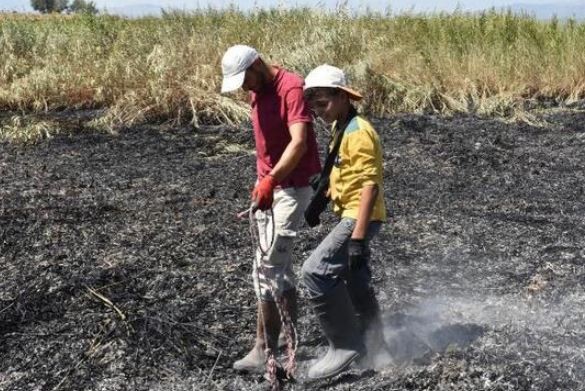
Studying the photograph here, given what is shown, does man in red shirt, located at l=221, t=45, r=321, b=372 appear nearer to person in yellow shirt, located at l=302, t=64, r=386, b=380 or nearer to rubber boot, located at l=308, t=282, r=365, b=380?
person in yellow shirt, located at l=302, t=64, r=386, b=380

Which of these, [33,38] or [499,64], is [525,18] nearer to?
[499,64]

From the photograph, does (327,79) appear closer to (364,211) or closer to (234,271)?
(364,211)

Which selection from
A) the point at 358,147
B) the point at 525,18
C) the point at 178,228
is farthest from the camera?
the point at 525,18

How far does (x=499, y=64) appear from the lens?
11.8m

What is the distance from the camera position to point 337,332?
3629 mm

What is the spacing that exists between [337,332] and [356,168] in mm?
744

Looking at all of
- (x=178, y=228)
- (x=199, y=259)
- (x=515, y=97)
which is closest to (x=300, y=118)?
(x=199, y=259)

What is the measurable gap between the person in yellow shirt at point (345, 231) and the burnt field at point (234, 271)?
0.20m

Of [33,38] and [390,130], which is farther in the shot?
[33,38]

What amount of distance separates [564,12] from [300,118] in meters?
12.0

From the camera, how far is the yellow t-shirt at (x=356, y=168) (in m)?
3.38

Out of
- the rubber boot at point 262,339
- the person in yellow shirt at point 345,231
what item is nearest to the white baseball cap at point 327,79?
the person in yellow shirt at point 345,231

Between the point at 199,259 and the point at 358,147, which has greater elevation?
the point at 358,147

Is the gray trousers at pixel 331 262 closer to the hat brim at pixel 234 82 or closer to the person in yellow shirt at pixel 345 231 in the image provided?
the person in yellow shirt at pixel 345 231
